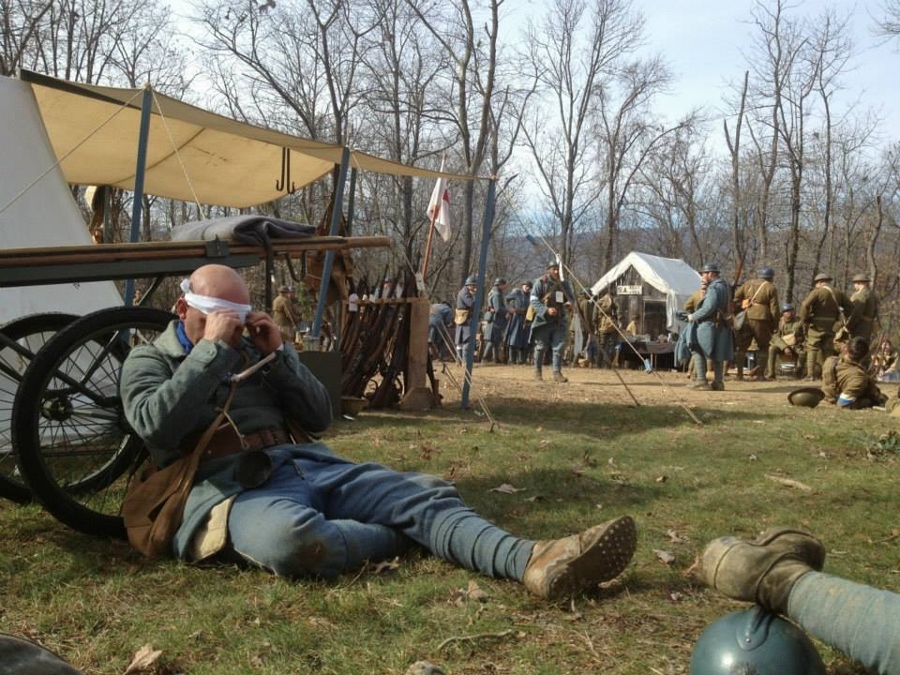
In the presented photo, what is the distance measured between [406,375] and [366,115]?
22.4 metres

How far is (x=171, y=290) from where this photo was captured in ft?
68.6

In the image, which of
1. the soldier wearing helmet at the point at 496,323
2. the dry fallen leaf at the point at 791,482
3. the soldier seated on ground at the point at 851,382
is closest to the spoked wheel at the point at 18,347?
the dry fallen leaf at the point at 791,482

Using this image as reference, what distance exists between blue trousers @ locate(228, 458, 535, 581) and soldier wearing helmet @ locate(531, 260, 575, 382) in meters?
10.3

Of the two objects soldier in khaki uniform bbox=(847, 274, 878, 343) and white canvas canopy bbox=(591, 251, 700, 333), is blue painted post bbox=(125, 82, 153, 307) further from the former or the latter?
white canvas canopy bbox=(591, 251, 700, 333)

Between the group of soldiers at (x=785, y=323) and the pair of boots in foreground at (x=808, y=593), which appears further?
the group of soldiers at (x=785, y=323)

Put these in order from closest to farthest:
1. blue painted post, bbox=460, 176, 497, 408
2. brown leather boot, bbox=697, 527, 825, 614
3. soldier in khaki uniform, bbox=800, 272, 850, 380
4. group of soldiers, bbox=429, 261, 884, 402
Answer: brown leather boot, bbox=697, 527, 825, 614 → blue painted post, bbox=460, 176, 497, 408 → group of soldiers, bbox=429, 261, 884, 402 → soldier in khaki uniform, bbox=800, 272, 850, 380

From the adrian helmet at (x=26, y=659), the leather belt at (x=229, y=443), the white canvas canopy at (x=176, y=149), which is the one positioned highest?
the white canvas canopy at (x=176, y=149)

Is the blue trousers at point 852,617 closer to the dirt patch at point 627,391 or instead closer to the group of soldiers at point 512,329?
the dirt patch at point 627,391

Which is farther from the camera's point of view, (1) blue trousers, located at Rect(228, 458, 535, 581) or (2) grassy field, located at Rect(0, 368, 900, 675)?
(1) blue trousers, located at Rect(228, 458, 535, 581)

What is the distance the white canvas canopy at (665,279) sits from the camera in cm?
2376

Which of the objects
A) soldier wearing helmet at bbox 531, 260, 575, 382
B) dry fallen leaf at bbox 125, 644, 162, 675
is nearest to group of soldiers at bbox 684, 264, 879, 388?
soldier wearing helmet at bbox 531, 260, 575, 382

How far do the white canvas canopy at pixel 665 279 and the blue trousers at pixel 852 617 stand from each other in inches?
866

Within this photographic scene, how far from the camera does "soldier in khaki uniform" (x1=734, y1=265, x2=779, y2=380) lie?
16.4 metres

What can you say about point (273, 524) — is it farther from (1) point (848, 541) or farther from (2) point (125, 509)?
(1) point (848, 541)
